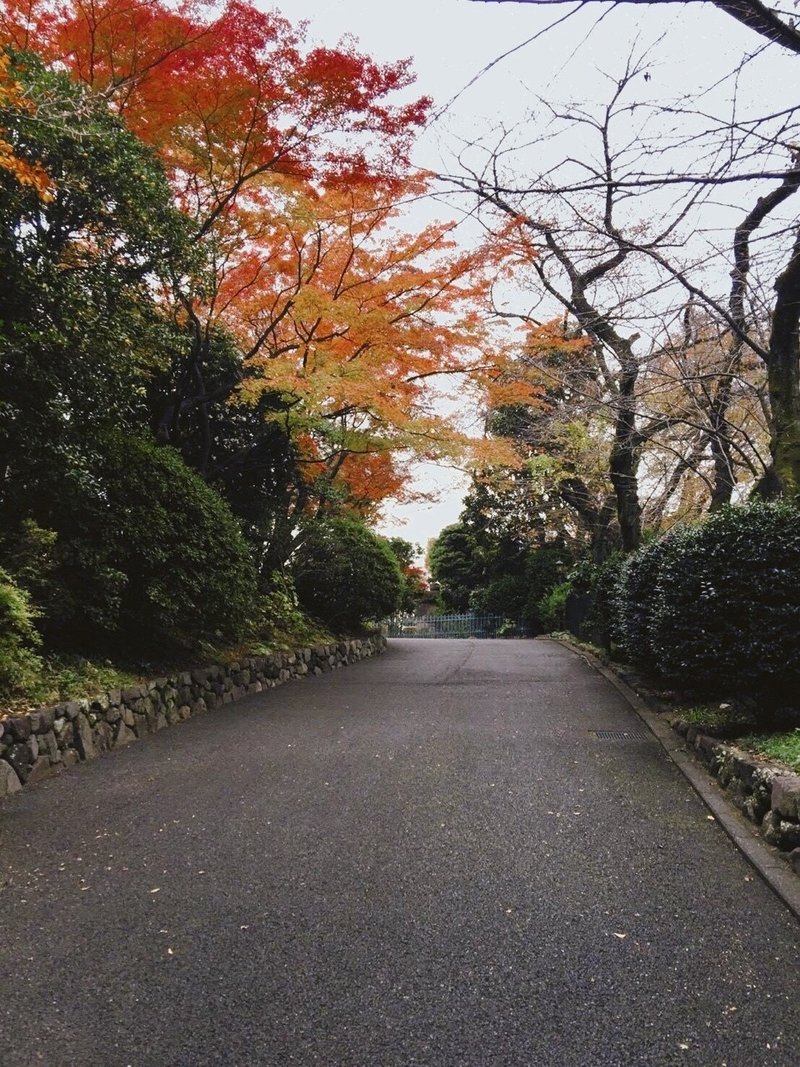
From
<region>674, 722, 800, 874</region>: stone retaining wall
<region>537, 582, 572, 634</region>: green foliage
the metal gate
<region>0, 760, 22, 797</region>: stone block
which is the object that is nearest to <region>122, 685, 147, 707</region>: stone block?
<region>0, 760, 22, 797</region>: stone block

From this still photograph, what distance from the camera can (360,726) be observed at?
589 centimetres

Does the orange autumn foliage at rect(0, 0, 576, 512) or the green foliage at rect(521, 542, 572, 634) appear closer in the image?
the orange autumn foliage at rect(0, 0, 576, 512)

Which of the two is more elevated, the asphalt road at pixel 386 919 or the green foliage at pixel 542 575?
the green foliage at pixel 542 575

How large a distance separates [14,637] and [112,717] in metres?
1.19

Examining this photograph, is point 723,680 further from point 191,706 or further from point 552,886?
point 191,706

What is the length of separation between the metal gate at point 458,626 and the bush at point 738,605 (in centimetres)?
1739

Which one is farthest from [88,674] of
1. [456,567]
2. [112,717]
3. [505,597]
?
[456,567]

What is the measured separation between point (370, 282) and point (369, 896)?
7792mm

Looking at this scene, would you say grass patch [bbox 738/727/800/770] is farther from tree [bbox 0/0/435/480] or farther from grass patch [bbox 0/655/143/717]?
tree [bbox 0/0/435/480]

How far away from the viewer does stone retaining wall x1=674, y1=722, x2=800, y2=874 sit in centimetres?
303

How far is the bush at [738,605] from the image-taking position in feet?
13.8

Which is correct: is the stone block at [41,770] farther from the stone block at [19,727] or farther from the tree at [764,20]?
the tree at [764,20]

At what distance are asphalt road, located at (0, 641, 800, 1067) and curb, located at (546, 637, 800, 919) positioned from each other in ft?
0.27

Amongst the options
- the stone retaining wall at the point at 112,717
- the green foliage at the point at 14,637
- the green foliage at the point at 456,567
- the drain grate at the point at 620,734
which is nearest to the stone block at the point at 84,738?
the stone retaining wall at the point at 112,717
